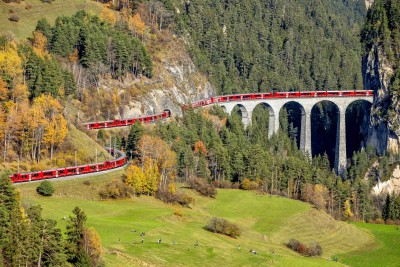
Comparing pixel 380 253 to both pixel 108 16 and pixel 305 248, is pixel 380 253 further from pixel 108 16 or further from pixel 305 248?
pixel 108 16

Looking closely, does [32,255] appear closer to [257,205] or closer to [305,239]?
[305,239]

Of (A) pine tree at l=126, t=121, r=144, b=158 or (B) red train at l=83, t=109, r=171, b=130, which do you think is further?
(B) red train at l=83, t=109, r=171, b=130

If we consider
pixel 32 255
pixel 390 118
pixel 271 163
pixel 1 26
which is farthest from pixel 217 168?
pixel 32 255

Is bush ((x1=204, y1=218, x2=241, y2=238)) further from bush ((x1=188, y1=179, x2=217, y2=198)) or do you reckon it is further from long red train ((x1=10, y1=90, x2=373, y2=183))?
bush ((x1=188, y1=179, x2=217, y2=198))

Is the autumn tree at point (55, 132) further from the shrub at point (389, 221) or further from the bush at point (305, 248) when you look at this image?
the shrub at point (389, 221)

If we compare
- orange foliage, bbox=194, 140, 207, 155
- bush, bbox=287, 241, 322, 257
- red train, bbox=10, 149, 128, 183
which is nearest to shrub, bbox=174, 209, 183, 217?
bush, bbox=287, 241, 322, 257

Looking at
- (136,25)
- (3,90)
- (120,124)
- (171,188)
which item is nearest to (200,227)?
(171,188)
